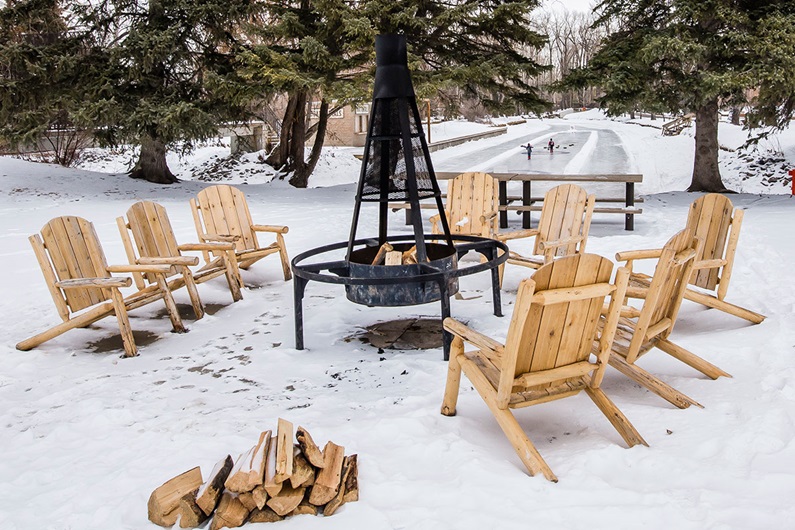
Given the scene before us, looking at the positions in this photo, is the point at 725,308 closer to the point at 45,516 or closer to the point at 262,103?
the point at 45,516

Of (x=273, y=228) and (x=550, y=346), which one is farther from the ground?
(x=550, y=346)

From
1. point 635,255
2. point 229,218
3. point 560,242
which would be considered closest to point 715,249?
point 635,255

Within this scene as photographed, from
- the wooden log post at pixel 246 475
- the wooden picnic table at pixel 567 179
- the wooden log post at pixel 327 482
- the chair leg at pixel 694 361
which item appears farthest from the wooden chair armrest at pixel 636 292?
the wooden picnic table at pixel 567 179

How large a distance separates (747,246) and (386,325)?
4250mm

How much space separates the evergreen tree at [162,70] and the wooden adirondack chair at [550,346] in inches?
385

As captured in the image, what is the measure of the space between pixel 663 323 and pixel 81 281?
3759 mm

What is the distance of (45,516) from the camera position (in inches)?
112

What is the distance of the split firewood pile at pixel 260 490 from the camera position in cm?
273

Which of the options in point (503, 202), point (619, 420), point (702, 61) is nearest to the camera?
point (619, 420)

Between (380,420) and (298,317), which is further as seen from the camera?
(298,317)

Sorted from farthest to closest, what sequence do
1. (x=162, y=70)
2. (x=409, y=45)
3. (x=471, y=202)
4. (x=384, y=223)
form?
1. (x=162, y=70)
2. (x=409, y=45)
3. (x=471, y=202)
4. (x=384, y=223)

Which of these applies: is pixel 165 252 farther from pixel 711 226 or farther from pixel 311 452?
pixel 711 226

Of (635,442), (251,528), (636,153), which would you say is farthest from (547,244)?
(636,153)

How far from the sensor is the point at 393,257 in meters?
5.30
